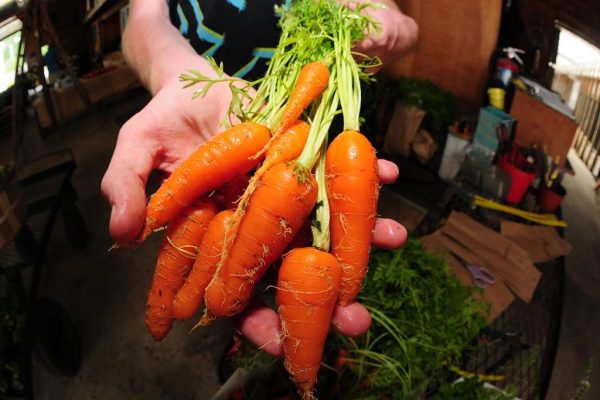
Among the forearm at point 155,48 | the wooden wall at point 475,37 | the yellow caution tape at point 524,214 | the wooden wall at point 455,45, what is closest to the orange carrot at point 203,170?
the forearm at point 155,48

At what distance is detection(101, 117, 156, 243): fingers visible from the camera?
112 centimetres

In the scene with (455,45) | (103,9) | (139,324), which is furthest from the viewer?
(103,9)

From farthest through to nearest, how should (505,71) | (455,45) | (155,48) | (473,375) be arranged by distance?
1. (455,45)
2. (505,71)
3. (473,375)
4. (155,48)

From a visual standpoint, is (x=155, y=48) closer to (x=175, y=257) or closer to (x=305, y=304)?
(x=175, y=257)

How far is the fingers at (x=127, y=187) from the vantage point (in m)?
1.12

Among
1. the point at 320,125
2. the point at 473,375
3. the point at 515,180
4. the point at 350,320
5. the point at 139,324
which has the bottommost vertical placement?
the point at 139,324

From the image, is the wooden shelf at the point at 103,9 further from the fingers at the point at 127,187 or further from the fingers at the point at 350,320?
the fingers at the point at 350,320

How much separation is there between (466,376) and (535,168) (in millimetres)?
1596

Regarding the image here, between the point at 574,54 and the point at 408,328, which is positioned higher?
the point at 574,54

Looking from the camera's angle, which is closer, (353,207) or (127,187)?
(127,187)

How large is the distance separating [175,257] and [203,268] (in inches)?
4.1

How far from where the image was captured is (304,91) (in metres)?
1.43

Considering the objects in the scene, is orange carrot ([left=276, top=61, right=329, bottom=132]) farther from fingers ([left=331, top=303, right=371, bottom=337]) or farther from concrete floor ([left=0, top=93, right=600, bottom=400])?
concrete floor ([left=0, top=93, right=600, bottom=400])

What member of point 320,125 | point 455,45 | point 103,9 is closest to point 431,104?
point 455,45
